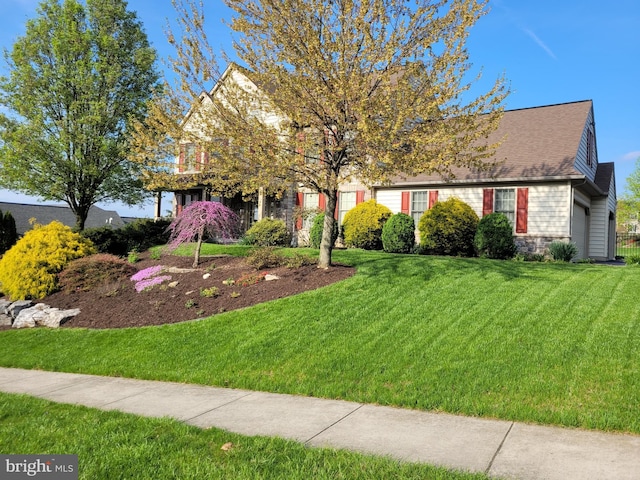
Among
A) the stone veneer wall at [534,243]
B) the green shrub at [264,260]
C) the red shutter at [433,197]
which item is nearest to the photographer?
the green shrub at [264,260]

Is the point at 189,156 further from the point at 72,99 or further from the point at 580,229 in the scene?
the point at 580,229

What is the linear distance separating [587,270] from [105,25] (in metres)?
20.8

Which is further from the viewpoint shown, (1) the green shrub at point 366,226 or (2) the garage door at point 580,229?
(1) the green shrub at point 366,226

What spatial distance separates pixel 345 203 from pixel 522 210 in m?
7.15

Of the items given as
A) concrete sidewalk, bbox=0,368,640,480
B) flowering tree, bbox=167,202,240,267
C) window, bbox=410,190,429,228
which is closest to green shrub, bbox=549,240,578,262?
window, bbox=410,190,429,228

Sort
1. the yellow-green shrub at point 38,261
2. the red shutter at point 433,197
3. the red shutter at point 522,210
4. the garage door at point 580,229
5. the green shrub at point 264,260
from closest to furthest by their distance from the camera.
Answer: the green shrub at point 264,260, the yellow-green shrub at point 38,261, the red shutter at point 522,210, the garage door at point 580,229, the red shutter at point 433,197

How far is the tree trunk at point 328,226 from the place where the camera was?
10.7 meters

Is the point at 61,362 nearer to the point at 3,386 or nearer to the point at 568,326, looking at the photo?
the point at 3,386

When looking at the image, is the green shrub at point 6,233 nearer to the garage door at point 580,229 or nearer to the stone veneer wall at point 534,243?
the stone veneer wall at point 534,243

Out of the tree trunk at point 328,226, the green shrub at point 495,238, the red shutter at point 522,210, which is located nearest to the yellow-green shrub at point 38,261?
the tree trunk at point 328,226

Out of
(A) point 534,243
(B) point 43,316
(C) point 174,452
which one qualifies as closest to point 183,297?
(B) point 43,316

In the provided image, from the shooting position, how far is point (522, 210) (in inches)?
655

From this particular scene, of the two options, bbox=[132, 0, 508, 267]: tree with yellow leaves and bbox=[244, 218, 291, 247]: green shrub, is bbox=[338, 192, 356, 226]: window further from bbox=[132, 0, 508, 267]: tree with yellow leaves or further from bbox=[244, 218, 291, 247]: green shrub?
bbox=[132, 0, 508, 267]: tree with yellow leaves

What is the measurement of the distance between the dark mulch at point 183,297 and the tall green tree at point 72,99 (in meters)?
8.94
